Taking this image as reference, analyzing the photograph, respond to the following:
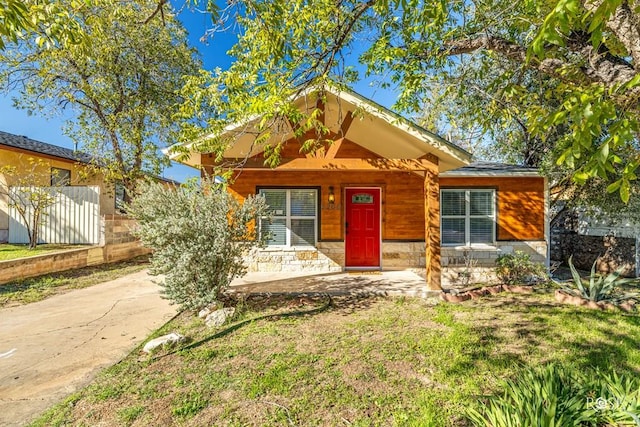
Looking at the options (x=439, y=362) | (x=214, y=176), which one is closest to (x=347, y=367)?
(x=439, y=362)

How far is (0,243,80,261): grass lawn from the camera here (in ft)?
26.3

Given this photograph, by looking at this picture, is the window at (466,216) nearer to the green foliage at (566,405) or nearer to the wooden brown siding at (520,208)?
the wooden brown siding at (520,208)

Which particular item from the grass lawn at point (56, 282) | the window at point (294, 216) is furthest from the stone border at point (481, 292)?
the grass lawn at point (56, 282)

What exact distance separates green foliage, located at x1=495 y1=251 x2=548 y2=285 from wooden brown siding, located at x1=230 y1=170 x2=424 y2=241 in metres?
2.11

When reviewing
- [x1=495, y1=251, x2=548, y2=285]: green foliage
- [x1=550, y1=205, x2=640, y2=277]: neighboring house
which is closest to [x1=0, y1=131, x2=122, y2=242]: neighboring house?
[x1=495, y1=251, x2=548, y2=285]: green foliage

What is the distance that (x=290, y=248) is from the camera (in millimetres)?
8523

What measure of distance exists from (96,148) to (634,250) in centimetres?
1807

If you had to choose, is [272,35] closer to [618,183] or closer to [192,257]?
[192,257]

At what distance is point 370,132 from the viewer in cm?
680

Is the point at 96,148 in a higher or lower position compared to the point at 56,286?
higher

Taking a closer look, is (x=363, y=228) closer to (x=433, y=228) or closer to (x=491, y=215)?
(x=433, y=228)

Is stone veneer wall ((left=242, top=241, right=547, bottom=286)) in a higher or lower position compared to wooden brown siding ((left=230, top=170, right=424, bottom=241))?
lower

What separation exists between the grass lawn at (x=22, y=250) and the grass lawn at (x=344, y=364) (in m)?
6.30

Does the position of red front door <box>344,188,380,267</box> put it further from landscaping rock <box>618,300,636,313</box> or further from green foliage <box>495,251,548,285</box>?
landscaping rock <box>618,300,636,313</box>
